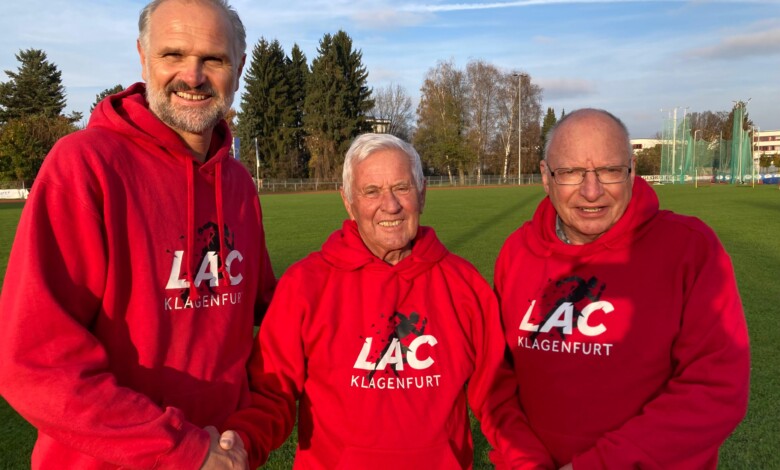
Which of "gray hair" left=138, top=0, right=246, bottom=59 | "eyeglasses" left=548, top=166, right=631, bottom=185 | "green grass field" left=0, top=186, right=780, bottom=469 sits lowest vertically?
"green grass field" left=0, top=186, right=780, bottom=469

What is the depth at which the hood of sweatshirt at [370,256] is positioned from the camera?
2383 millimetres

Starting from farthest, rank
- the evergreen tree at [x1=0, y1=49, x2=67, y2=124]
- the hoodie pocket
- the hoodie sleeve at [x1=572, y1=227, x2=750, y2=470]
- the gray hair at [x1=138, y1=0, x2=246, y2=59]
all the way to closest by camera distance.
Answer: the evergreen tree at [x1=0, y1=49, x2=67, y2=124], the hoodie pocket, the gray hair at [x1=138, y1=0, x2=246, y2=59], the hoodie sleeve at [x1=572, y1=227, x2=750, y2=470]

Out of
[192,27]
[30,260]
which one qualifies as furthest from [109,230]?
[192,27]

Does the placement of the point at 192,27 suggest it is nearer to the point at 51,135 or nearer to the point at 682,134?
the point at 51,135

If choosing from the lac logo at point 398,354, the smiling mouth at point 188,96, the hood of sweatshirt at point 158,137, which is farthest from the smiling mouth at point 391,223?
the smiling mouth at point 188,96

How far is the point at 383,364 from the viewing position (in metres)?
2.28

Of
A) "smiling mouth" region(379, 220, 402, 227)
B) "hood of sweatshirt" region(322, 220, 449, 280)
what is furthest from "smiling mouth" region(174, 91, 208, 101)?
→ "smiling mouth" region(379, 220, 402, 227)

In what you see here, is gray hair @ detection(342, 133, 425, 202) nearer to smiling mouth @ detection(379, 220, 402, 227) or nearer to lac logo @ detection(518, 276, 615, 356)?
→ smiling mouth @ detection(379, 220, 402, 227)

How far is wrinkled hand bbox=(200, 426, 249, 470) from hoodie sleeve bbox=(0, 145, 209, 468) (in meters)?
0.04

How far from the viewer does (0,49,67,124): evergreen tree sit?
57250 mm

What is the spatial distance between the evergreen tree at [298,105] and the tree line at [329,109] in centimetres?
10

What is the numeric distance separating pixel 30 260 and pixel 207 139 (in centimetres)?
86

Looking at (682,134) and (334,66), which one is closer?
(682,134)

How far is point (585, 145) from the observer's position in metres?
2.27
